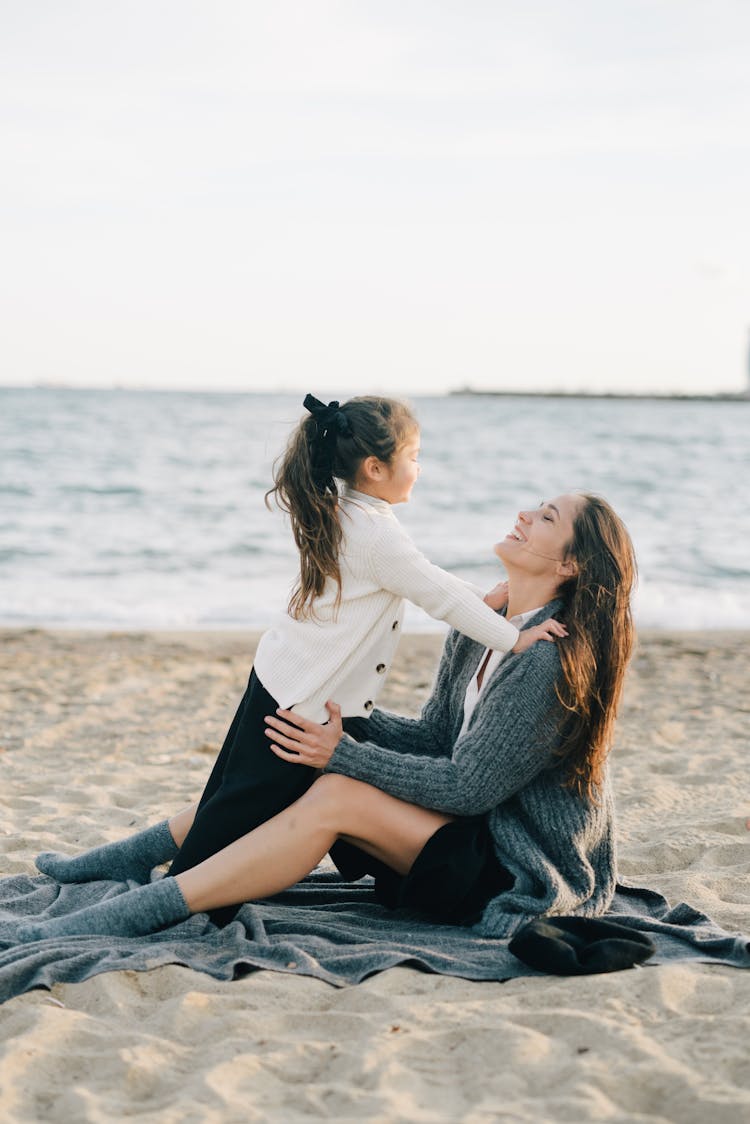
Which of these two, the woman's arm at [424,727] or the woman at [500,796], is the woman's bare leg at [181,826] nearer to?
the woman at [500,796]

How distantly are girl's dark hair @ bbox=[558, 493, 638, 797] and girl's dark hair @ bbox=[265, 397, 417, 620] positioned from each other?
64 centimetres

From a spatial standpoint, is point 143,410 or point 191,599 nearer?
point 191,599

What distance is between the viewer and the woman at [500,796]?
3.32 metres

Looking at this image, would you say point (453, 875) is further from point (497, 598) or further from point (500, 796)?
point (497, 598)

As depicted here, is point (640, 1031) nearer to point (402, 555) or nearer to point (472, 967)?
point (472, 967)

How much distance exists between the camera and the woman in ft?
10.9

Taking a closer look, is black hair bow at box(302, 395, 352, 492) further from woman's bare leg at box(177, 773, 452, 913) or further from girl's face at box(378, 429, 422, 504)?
woman's bare leg at box(177, 773, 452, 913)

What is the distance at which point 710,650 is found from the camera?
8.85m

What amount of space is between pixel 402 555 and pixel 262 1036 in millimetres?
1362

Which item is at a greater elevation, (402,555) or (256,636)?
(402,555)

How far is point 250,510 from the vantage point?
59.6 feet

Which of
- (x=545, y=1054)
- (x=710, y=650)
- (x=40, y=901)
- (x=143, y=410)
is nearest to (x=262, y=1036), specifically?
(x=545, y=1054)

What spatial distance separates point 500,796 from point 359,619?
0.65 meters

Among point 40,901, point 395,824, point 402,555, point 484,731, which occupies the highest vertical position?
point 402,555
